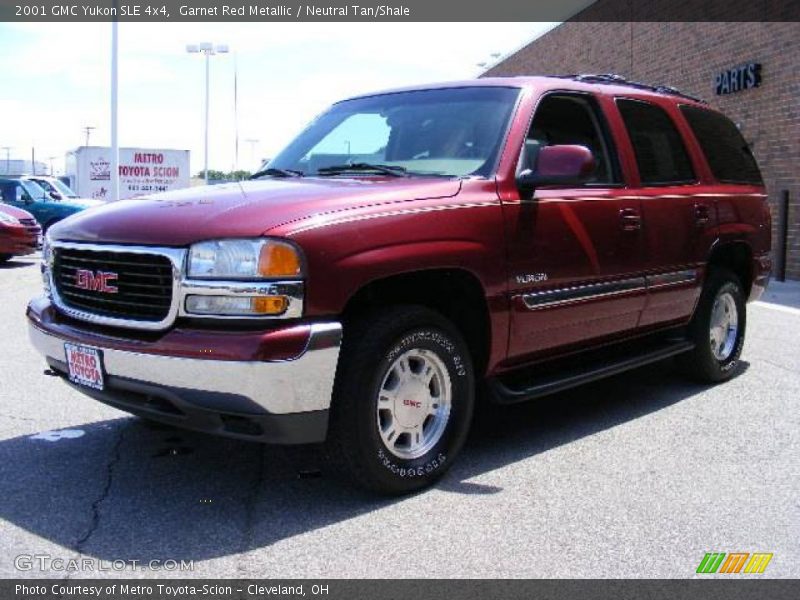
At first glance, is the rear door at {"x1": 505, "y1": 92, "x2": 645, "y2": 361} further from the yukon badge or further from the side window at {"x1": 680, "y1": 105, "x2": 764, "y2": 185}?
the side window at {"x1": 680, "y1": 105, "x2": 764, "y2": 185}

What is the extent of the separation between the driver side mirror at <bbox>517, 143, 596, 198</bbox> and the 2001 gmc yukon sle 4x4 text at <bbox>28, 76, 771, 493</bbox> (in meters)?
0.01

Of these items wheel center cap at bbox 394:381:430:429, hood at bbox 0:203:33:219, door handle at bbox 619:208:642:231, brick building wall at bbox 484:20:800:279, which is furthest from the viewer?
hood at bbox 0:203:33:219

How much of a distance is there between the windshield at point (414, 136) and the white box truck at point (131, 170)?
1080 inches

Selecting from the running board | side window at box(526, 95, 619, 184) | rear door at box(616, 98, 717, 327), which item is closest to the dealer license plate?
the running board

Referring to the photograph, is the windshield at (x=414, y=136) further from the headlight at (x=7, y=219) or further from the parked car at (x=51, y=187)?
the parked car at (x=51, y=187)

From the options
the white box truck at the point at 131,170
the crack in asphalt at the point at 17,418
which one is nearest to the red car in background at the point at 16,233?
the crack in asphalt at the point at 17,418

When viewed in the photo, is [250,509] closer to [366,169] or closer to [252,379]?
[252,379]

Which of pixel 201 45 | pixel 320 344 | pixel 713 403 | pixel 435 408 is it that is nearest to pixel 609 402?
pixel 713 403

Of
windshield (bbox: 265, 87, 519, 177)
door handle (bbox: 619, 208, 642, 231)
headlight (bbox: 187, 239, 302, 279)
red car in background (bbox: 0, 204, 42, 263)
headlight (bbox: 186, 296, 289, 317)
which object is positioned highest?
windshield (bbox: 265, 87, 519, 177)

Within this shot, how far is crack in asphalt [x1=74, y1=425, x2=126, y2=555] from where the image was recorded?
336 centimetres

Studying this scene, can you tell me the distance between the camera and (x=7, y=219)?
48.8 feet

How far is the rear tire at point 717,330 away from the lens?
595 centimetres

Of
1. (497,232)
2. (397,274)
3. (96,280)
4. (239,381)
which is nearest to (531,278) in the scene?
(497,232)

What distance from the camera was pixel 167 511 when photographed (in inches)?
145
